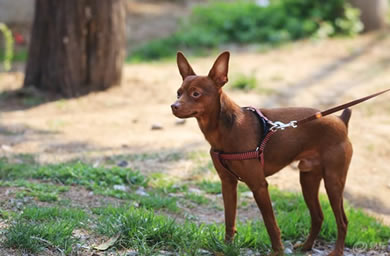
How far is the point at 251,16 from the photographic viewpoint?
15680mm

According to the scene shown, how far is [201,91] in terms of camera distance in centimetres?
463

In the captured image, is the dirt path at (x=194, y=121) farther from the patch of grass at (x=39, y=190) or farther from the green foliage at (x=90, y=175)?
the patch of grass at (x=39, y=190)

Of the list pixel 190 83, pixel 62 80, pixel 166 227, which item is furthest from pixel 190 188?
pixel 62 80

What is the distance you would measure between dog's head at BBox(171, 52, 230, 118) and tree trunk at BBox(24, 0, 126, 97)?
5.79 metres

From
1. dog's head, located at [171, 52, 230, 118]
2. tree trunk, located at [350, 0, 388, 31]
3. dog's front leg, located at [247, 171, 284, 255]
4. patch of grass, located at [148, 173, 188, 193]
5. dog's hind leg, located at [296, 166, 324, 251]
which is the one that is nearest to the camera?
dog's head, located at [171, 52, 230, 118]

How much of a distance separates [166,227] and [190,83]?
→ 4.18 ft

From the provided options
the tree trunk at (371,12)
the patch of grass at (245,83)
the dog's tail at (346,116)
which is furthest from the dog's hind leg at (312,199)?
the tree trunk at (371,12)

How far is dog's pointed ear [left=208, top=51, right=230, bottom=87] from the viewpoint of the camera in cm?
469

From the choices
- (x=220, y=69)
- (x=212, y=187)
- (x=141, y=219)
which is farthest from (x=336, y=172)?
(x=212, y=187)

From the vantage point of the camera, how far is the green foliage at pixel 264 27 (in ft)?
47.4

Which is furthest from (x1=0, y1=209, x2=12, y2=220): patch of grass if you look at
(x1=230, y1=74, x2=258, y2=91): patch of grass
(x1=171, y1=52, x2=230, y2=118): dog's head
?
(x1=230, y1=74, x2=258, y2=91): patch of grass

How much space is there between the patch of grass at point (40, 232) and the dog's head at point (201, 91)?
137 cm

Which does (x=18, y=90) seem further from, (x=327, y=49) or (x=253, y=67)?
(x=327, y=49)

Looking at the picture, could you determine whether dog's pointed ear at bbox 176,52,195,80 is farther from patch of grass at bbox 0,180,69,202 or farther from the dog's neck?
patch of grass at bbox 0,180,69,202
